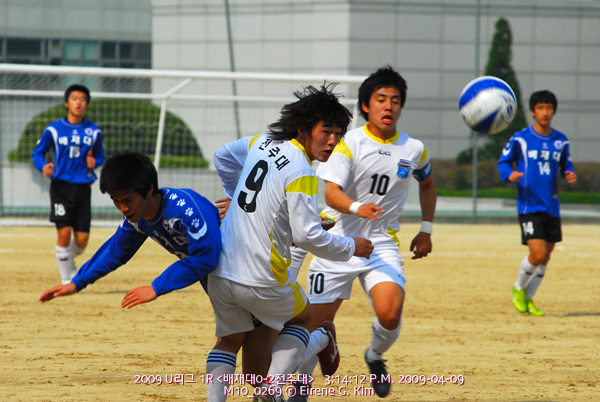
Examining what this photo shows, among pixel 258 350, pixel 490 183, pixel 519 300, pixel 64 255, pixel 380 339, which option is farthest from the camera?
pixel 490 183

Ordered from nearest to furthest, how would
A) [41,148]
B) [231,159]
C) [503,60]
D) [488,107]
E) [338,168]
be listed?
[231,159] < [338,168] < [488,107] < [41,148] < [503,60]

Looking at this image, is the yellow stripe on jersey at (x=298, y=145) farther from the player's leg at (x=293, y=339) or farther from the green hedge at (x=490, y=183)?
the green hedge at (x=490, y=183)

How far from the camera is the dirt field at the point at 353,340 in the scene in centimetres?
520

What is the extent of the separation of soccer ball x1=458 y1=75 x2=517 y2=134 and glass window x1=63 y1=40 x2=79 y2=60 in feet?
90.0

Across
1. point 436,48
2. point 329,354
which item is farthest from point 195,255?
point 436,48

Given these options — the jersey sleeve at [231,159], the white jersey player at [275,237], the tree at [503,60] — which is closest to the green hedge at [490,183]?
the tree at [503,60]

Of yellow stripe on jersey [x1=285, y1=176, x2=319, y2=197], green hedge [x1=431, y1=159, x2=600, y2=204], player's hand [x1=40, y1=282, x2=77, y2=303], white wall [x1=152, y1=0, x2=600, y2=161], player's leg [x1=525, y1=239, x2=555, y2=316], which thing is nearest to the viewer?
yellow stripe on jersey [x1=285, y1=176, x2=319, y2=197]

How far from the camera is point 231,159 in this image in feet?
16.0

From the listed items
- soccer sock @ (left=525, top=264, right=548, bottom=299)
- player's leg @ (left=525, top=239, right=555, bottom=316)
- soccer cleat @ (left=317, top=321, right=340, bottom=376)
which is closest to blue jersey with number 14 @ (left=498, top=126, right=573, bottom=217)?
player's leg @ (left=525, top=239, right=555, bottom=316)

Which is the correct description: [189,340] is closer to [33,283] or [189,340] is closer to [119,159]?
[119,159]

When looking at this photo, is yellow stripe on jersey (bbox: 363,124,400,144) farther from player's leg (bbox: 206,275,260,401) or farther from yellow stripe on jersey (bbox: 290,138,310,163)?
player's leg (bbox: 206,275,260,401)

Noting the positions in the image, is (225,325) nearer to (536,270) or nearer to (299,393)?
(299,393)

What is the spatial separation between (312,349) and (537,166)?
4.91 meters

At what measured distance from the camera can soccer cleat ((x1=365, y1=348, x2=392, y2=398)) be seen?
5.03 m
